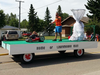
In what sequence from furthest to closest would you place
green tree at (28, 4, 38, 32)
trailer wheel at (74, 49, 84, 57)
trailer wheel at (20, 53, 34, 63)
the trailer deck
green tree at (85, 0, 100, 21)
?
green tree at (28, 4, 38, 32)
green tree at (85, 0, 100, 21)
trailer wheel at (74, 49, 84, 57)
trailer wheel at (20, 53, 34, 63)
the trailer deck

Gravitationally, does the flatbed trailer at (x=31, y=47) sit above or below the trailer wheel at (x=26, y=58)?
above

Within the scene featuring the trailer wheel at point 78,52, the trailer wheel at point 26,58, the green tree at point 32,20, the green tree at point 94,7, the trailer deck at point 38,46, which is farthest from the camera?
the green tree at point 32,20

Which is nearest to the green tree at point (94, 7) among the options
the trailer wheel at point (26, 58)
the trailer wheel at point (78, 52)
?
the trailer wheel at point (78, 52)

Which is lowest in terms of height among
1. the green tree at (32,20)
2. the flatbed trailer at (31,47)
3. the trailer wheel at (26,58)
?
the trailer wheel at (26,58)

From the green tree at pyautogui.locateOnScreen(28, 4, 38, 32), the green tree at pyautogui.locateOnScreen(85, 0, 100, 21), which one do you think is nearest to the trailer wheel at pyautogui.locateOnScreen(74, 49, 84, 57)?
the green tree at pyautogui.locateOnScreen(85, 0, 100, 21)

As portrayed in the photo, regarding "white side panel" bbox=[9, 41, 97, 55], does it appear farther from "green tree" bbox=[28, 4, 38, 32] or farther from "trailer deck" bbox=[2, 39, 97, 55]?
"green tree" bbox=[28, 4, 38, 32]

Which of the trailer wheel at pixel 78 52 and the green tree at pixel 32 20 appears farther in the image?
the green tree at pixel 32 20

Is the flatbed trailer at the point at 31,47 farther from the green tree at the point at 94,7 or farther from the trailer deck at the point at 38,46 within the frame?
the green tree at the point at 94,7

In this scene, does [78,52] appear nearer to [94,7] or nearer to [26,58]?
[26,58]

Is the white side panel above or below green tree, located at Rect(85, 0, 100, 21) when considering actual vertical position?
below

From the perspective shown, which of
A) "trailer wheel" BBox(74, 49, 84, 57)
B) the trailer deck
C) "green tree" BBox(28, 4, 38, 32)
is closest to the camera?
the trailer deck

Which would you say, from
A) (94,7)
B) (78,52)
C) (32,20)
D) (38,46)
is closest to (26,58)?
(38,46)

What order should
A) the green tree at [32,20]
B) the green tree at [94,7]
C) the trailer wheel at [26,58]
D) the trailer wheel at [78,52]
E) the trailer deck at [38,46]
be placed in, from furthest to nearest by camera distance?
the green tree at [32,20], the green tree at [94,7], the trailer wheel at [78,52], the trailer wheel at [26,58], the trailer deck at [38,46]

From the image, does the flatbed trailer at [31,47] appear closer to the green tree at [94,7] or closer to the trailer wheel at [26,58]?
the trailer wheel at [26,58]
